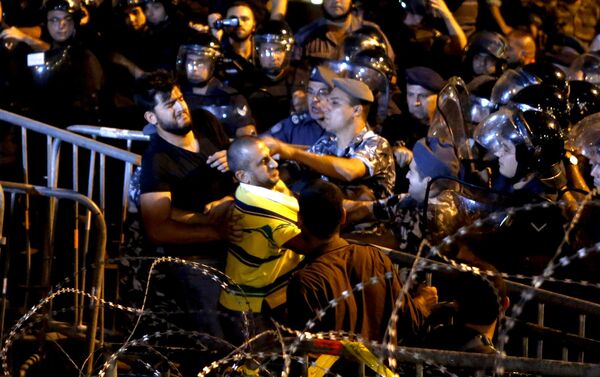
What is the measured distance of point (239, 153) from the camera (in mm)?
6016

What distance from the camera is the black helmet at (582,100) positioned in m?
7.61

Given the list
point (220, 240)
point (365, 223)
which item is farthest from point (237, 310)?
point (365, 223)

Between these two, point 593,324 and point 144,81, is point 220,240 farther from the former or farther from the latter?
point 593,324

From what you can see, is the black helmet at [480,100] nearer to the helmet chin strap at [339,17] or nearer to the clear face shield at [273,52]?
the clear face shield at [273,52]

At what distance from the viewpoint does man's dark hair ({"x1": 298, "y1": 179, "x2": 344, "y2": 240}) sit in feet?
16.1

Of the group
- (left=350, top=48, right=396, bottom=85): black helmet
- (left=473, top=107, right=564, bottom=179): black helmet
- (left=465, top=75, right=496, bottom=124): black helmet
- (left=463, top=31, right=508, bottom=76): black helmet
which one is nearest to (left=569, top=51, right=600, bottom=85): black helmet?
(left=463, top=31, right=508, bottom=76): black helmet

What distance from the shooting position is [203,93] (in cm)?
847

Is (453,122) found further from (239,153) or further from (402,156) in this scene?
(239,153)

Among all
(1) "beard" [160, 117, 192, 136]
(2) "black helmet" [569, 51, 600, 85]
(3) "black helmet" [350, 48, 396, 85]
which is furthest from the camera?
(2) "black helmet" [569, 51, 600, 85]

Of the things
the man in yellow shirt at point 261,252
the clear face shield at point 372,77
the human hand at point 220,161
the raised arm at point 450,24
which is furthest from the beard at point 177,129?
the raised arm at point 450,24

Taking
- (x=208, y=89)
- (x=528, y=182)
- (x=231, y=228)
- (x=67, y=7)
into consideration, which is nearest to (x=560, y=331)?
(x=528, y=182)

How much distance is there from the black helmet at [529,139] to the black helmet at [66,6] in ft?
14.1

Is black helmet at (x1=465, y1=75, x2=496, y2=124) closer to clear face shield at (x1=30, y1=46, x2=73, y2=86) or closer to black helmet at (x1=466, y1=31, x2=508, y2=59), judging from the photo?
black helmet at (x1=466, y1=31, x2=508, y2=59)

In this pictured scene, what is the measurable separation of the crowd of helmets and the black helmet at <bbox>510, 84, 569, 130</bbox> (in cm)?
25
